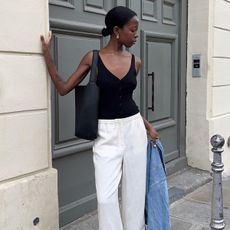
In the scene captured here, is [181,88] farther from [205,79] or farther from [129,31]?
[129,31]

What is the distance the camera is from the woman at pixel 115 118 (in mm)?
2920

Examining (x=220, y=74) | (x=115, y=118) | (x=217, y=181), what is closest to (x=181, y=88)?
(x=220, y=74)

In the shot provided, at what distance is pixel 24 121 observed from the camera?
307cm

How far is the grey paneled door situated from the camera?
380 cm

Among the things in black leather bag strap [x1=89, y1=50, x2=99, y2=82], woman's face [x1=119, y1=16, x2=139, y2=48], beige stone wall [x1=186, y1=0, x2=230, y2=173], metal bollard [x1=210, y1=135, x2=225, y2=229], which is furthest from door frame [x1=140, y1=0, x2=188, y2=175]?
black leather bag strap [x1=89, y1=50, x2=99, y2=82]

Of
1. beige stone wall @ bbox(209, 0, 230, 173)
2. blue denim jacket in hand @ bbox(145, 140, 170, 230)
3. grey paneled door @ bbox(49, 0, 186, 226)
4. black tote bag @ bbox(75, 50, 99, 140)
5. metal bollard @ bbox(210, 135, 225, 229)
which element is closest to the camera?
black tote bag @ bbox(75, 50, 99, 140)

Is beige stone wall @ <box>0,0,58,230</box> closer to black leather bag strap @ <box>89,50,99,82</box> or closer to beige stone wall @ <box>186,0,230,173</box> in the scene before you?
black leather bag strap @ <box>89,50,99,82</box>

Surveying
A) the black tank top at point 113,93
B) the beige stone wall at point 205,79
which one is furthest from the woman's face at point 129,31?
the beige stone wall at point 205,79

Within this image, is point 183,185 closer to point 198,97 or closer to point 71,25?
point 198,97

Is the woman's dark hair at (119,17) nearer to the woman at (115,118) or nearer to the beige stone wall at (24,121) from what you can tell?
the woman at (115,118)

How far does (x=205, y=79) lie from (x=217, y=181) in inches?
97.6

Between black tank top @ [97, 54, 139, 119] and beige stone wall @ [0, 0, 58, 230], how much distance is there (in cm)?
52

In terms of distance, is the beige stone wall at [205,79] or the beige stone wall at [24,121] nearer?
the beige stone wall at [24,121]

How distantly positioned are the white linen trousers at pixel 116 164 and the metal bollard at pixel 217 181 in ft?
2.55
